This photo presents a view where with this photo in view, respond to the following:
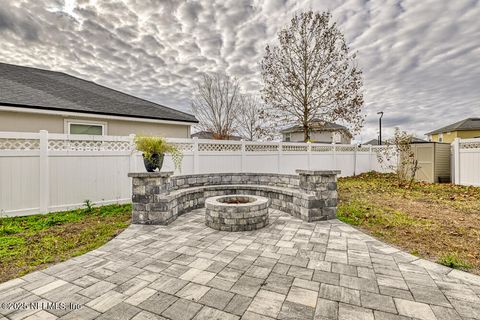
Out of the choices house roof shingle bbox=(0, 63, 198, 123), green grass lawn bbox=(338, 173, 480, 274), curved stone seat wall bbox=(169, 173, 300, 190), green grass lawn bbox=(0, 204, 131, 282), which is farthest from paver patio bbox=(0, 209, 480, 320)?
house roof shingle bbox=(0, 63, 198, 123)

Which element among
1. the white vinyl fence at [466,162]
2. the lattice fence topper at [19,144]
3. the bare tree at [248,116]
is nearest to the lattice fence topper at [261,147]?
the lattice fence topper at [19,144]

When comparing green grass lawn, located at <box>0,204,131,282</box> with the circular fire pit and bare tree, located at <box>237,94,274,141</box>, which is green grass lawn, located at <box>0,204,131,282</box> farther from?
bare tree, located at <box>237,94,274,141</box>

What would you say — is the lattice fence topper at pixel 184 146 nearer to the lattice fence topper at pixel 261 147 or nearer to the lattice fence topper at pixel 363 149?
the lattice fence topper at pixel 261 147

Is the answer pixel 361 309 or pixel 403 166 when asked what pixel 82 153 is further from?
pixel 403 166

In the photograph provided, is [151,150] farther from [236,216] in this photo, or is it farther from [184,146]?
[184,146]

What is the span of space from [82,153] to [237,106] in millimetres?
13243

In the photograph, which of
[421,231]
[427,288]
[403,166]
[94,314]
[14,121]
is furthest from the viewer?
[403,166]

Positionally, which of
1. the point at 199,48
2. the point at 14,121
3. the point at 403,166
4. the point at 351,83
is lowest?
the point at 403,166

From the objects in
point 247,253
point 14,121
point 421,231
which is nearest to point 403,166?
point 421,231

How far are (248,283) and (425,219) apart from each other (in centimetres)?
461

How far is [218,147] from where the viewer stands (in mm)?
8102

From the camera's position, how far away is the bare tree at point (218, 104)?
16.4 meters

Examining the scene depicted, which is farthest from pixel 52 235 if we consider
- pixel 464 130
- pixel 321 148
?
pixel 464 130

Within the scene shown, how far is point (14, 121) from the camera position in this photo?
6.83m
